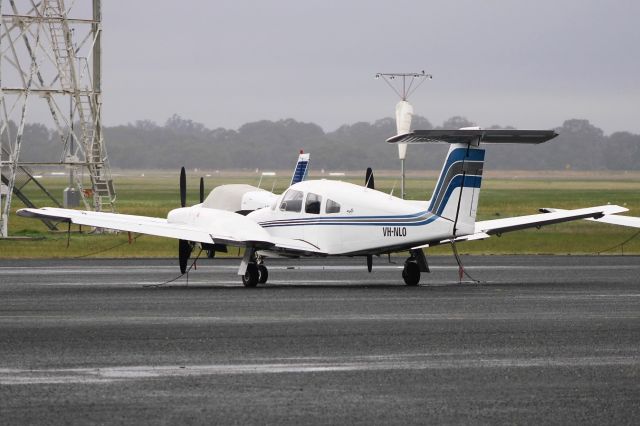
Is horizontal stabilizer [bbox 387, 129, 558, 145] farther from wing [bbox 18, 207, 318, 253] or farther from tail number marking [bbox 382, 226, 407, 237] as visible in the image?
wing [bbox 18, 207, 318, 253]

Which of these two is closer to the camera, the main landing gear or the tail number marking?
the tail number marking

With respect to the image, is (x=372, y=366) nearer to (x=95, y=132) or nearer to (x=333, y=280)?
(x=333, y=280)

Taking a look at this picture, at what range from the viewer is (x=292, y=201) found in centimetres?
2998

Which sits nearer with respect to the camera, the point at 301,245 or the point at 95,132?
the point at 301,245

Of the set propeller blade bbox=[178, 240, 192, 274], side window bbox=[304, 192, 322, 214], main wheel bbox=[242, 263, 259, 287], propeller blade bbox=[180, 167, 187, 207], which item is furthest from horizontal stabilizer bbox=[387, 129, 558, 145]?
propeller blade bbox=[180, 167, 187, 207]

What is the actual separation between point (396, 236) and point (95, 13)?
33138 millimetres

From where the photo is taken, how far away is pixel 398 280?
30984 mm

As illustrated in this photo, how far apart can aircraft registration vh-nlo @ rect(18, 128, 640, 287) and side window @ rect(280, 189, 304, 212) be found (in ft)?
0.07

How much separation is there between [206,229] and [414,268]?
477 cm

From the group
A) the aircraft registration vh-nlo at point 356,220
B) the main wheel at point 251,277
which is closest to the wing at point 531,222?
the aircraft registration vh-nlo at point 356,220

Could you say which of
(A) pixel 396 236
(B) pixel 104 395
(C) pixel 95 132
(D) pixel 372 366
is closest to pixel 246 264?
(A) pixel 396 236

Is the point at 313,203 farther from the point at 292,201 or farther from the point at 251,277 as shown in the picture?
the point at 251,277

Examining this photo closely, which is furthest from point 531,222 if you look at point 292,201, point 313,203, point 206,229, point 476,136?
point 206,229

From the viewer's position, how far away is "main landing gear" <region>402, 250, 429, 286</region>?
28766 mm
